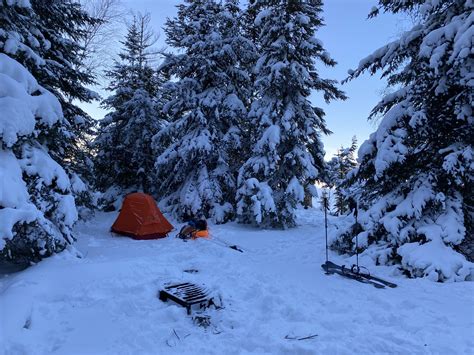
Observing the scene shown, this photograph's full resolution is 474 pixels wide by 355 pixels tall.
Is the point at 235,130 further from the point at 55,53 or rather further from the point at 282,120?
the point at 55,53

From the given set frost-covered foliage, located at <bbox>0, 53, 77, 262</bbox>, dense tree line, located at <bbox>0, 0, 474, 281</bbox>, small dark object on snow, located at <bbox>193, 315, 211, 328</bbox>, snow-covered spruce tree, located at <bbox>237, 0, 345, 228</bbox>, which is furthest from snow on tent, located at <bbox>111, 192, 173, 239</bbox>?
small dark object on snow, located at <bbox>193, 315, 211, 328</bbox>

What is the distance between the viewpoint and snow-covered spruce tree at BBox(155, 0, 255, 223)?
14.9 meters

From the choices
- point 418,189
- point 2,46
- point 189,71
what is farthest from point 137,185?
point 418,189

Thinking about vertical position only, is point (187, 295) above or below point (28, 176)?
below

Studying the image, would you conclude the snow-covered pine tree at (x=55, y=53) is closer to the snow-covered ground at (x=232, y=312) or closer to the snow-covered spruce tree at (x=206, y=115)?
the snow-covered ground at (x=232, y=312)

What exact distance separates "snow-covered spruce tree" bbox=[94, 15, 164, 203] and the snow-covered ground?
38.0 ft

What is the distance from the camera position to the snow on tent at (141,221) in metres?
11.7

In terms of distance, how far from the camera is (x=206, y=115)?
15727 mm

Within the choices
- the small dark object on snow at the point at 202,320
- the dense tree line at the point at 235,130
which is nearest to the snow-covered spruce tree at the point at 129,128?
the dense tree line at the point at 235,130

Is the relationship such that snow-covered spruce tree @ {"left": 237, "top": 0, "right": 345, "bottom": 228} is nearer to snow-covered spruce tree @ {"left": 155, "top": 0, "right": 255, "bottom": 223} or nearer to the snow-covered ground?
snow-covered spruce tree @ {"left": 155, "top": 0, "right": 255, "bottom": 223}

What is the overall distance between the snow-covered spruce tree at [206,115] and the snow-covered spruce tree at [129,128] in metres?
2.48

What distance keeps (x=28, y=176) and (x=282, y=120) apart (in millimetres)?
9233

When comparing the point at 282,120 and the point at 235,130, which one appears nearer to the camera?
the point at 282,120

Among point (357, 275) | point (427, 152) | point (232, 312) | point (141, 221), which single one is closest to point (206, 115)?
point (141, 221)
